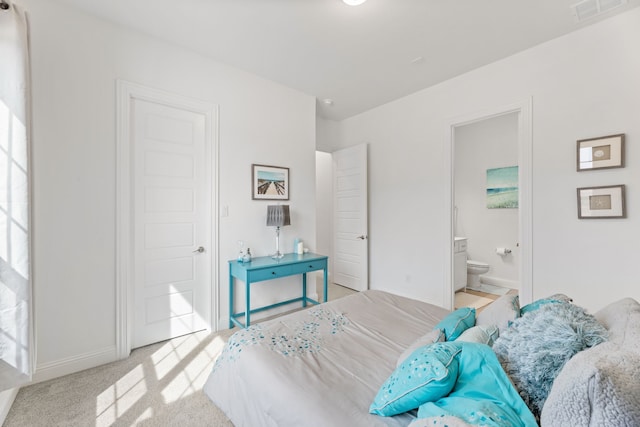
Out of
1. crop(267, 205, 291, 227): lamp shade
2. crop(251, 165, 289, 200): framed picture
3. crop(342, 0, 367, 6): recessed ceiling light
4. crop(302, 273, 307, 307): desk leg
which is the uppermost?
crop(342, 0, 367, 6): recessed ceiling light

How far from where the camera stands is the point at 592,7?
206 centimetres

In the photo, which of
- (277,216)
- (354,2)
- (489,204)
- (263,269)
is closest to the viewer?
(354,2)

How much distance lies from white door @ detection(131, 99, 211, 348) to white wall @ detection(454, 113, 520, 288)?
4.14 meters

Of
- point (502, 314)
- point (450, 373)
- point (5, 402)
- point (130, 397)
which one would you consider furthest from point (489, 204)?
point (5, 402)

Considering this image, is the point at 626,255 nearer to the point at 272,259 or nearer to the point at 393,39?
the point at 393,39

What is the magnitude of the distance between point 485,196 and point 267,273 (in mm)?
4039

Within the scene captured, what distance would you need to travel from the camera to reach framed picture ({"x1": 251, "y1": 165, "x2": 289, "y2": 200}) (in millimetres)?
3123

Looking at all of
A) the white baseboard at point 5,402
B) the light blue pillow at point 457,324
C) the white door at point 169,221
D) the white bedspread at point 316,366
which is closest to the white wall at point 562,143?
the white bedspread at point 316,366

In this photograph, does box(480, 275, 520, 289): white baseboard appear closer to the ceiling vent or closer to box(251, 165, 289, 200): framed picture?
the ceiling vent

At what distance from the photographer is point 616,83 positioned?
2.19 meters

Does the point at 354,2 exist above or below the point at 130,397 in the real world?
above

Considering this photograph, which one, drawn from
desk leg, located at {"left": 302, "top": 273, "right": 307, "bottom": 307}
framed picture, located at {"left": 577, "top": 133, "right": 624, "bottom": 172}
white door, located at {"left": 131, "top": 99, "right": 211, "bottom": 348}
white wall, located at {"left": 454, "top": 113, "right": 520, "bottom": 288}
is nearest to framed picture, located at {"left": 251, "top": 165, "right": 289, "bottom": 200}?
white door, located at {"left": 131, "top": 99, "right": 211, "bottom": 348}

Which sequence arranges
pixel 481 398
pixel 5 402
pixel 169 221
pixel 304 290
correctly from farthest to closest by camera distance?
pixel 304 290, pixel 169 221, pixel 5 402, pixel 481 398

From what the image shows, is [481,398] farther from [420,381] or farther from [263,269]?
[263,269]
